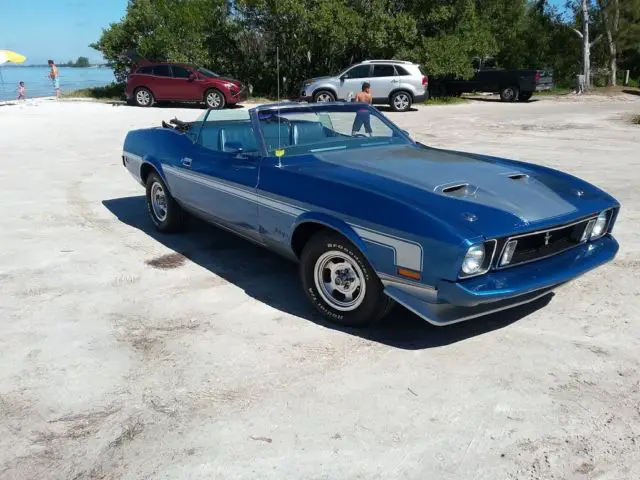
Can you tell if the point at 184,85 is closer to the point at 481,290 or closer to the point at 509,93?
the point at 509,93

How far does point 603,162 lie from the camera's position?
9984mm

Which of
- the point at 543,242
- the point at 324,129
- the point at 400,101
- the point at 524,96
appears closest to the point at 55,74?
the point at 400,101

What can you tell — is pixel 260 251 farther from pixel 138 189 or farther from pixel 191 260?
pixel 138 189

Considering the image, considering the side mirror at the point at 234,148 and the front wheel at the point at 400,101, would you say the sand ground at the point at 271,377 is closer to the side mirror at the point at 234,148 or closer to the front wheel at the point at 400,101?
the side mirror at the point at 234,148

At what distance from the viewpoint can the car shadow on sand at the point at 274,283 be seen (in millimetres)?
3801

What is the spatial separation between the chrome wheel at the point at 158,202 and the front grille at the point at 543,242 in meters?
3.68

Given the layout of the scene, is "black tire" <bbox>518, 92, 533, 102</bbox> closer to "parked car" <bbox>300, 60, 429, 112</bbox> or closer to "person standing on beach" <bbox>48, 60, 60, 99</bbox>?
"parked car" <bbox>300, 60, 429, 112</bbox>

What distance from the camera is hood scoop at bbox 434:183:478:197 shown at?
11.6ft


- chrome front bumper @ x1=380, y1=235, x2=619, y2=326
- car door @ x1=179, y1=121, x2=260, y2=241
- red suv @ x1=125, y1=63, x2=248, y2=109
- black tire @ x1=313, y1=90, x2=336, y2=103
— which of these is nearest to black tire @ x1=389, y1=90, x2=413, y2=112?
black tire @ x1=313, y1=90, x2=336, y2=103

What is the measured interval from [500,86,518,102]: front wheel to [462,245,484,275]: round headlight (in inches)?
945

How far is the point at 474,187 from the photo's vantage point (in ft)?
12.0

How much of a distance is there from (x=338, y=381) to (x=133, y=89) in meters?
20.4

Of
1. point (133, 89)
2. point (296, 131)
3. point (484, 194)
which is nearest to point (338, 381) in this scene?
point (484, 194)

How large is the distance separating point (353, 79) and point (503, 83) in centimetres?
835
